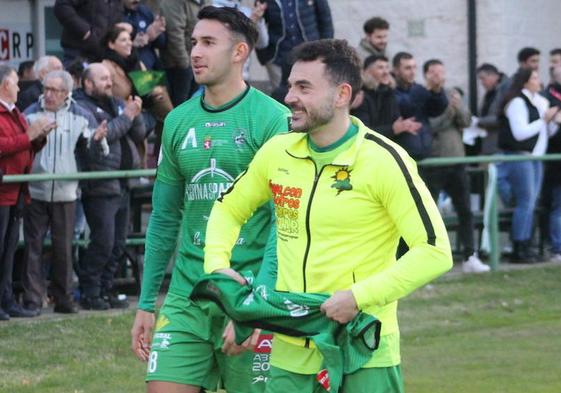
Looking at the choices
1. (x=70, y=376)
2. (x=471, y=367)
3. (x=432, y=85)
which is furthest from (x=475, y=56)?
(x=70, y=376)

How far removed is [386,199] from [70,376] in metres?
5.48

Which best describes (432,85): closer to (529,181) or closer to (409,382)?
(529,181)

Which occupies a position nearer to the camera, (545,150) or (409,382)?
(409,382)

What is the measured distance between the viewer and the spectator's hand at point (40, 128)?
37.3ft

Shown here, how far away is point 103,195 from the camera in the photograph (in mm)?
12203

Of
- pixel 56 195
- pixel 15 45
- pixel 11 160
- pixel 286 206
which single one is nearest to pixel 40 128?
pixel 11 160

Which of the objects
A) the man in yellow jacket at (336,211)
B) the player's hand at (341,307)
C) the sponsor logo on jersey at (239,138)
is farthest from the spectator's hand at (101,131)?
the player's hand at (341,307)

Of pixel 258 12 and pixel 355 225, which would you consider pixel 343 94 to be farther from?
pixel 258 12

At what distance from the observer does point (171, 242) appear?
21.6 feet

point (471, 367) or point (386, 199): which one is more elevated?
point (386, 199)

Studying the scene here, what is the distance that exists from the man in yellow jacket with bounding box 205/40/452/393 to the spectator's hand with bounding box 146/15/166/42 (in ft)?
27.7

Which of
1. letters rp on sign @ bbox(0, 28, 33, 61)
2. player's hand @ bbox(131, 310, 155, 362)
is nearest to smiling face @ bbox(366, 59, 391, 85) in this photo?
letters rp on sign @ bbox(0, 28, 33, 61)

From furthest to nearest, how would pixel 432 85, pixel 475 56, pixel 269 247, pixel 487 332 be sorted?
pixel 475 56 → pixel 432 85 → pixel 487 332 → pixel 269 247

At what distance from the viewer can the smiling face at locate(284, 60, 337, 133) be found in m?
5.46
